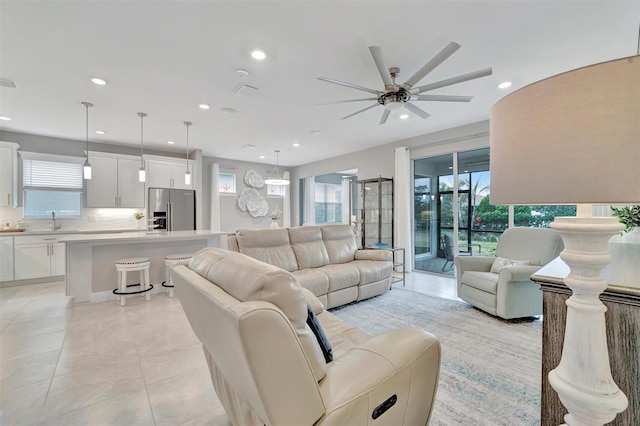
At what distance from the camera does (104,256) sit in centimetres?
372

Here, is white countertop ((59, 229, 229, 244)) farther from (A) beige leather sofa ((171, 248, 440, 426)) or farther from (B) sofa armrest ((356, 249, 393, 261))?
(A) beige leather sofa ((171, 248, 440, 426))

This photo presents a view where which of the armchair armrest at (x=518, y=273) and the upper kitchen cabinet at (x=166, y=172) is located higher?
the upper kitchen cabinet at (x=166, y=172)

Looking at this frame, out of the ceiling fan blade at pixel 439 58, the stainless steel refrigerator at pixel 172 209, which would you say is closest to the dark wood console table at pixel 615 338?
the ceiling fan blade at pixel 439 58

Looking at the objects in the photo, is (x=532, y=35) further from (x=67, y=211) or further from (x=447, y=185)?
(x=67, y=211)

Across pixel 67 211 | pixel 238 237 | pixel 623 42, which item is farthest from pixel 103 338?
pixel 623 42

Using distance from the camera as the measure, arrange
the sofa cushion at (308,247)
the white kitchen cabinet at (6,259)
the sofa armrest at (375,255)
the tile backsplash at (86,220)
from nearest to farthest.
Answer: the sofa cushion at (308,247)
the sofa armrest at (375,255)
the white kitchen cabinet at (6,259)
the tile backsplash at (86,220)

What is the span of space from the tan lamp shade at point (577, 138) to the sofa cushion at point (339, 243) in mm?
3352

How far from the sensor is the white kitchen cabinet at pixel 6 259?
14.2 ft

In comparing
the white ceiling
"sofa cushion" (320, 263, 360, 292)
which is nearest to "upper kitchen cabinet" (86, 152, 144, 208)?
the white ceiling

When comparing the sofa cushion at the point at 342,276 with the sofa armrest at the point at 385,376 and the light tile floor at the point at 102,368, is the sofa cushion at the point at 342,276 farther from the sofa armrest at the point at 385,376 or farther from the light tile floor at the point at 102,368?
the sofa armrest at the point at 385,376

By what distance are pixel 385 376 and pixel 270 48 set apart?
253 cm

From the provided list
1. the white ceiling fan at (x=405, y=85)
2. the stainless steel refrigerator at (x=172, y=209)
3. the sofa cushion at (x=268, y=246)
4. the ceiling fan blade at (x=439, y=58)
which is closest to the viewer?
the ceiling fan blade at (x=439, y=58)

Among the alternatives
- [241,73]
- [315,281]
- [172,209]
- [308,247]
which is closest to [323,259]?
[308,247]

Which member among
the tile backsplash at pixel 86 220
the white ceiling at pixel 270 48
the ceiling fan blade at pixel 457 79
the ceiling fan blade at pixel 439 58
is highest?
the white ceiling at pixel 270 48
